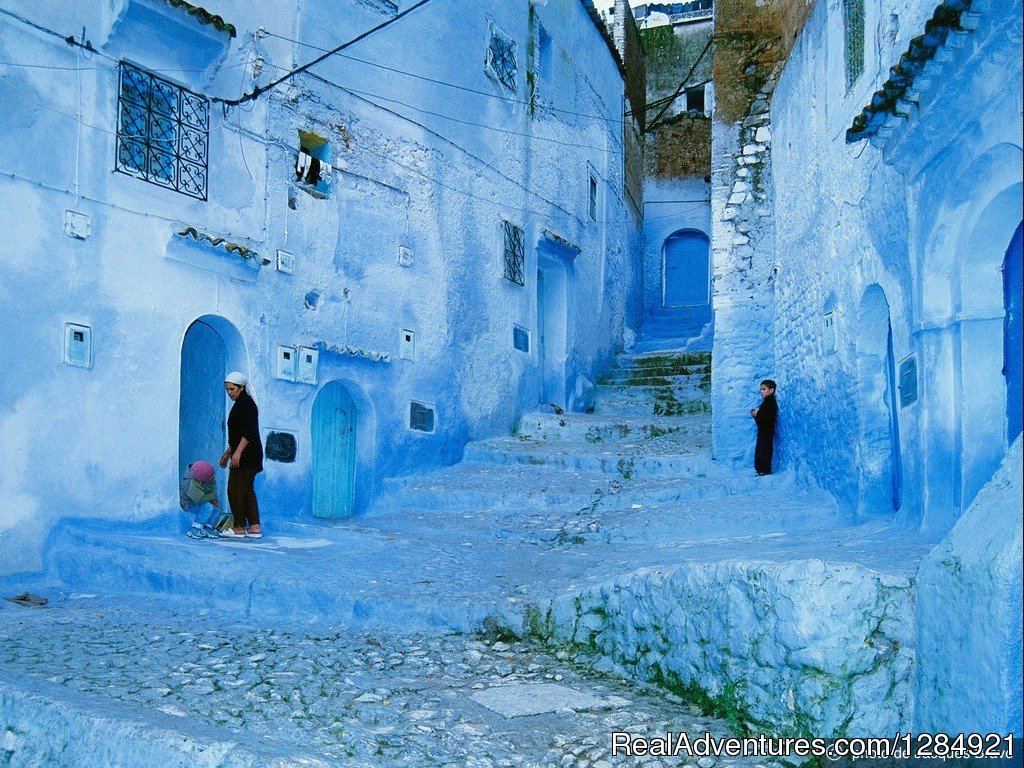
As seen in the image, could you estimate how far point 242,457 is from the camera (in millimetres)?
7996

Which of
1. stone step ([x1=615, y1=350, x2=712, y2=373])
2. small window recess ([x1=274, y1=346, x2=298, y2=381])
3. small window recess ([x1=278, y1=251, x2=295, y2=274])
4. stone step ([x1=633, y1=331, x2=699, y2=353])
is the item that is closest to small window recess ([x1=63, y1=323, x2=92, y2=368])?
small window recess ([x1=274, y1=346, x2=298, y2=381])

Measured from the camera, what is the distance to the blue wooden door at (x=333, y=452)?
10.4 metres

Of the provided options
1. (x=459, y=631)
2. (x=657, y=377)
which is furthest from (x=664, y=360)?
(x=459, y=631)

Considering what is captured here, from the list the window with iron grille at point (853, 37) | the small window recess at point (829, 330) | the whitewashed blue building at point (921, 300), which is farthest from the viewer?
the small window recess at point (829, 330)

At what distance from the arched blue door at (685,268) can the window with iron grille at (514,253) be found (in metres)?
8.72

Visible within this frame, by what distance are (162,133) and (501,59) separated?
5.73 meters

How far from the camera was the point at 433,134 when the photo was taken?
11453 millimetres

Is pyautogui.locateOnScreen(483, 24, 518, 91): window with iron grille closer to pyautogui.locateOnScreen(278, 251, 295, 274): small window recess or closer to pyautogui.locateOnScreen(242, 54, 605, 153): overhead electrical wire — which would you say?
pyautogui.locateOnScreen(242, 54, 605, 153): overhead electrical wire

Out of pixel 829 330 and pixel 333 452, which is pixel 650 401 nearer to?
pixel 333 452

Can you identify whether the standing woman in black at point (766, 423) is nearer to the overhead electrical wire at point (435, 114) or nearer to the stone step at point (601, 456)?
the stone step at point (601, 456)

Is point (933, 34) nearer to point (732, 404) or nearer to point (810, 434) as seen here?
point (810, 434)

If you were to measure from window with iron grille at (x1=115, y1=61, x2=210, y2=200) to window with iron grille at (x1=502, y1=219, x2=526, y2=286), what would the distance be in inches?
190

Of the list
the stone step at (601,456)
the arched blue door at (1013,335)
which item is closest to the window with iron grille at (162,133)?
the stone step at (601,456)

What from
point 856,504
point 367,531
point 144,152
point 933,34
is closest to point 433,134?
point 144,152
